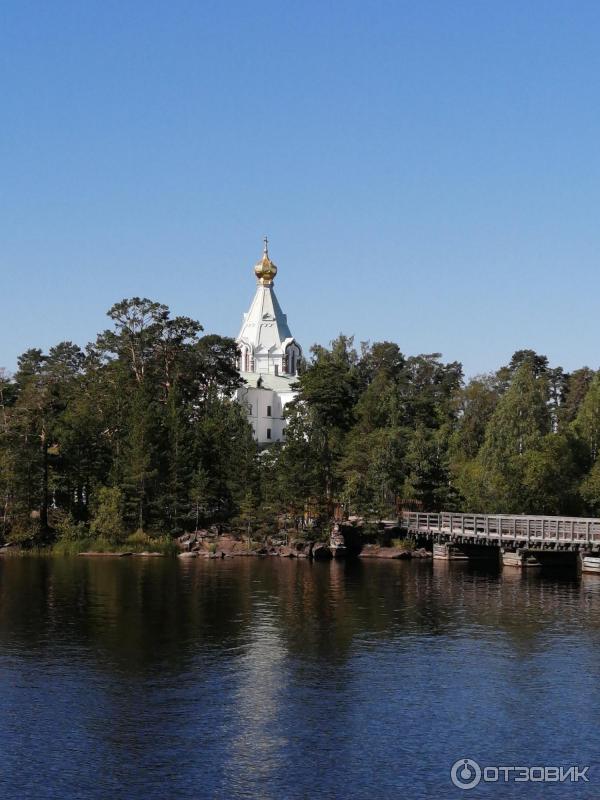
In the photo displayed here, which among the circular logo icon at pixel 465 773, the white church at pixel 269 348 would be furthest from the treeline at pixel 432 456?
the circular logo icon at pixel 465 773

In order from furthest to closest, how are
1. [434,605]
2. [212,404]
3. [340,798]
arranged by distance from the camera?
[212,404]
[434,605]
[340,798]

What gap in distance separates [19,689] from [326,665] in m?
Answer: 13.1

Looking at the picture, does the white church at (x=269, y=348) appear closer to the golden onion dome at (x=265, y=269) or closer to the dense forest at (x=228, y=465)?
the golden onion dome at (x=265, y=269)

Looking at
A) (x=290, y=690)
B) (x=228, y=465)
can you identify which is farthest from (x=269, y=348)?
(x=290, y=690)

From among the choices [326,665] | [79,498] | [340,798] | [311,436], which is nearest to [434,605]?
[326,665]

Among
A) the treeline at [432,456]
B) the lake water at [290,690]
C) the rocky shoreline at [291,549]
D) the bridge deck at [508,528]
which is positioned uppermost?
the treeline at [432,456]

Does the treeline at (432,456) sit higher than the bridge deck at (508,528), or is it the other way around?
the treeline at (432,456)

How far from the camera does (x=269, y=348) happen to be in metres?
147

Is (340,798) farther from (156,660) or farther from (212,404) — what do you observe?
(212,404)

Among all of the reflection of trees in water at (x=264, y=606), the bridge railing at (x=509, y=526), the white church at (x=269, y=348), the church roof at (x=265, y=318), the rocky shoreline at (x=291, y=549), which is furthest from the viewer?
the church roof at (x=265, y=318)

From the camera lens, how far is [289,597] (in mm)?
66312

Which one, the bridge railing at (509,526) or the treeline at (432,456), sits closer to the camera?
the bridge railing at (509,526)

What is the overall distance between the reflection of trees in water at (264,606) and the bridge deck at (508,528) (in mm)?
3274

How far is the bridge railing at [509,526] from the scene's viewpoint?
79.8 m
